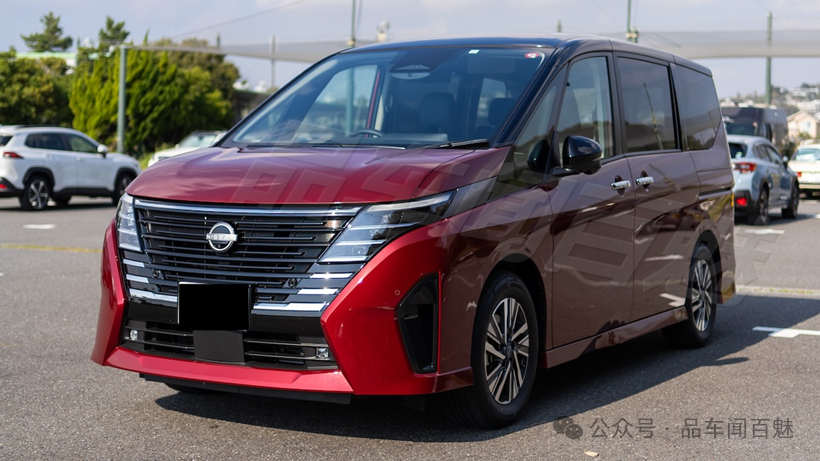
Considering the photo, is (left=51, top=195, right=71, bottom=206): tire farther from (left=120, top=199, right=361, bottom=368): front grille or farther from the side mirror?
the side mirror

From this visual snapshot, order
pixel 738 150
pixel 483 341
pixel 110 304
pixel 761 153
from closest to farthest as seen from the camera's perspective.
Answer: pixel 483 341 < pixel 110 304 < pixel 738 150 < pixel 761 153

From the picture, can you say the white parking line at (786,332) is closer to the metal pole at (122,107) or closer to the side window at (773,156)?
the side window at (773,156)

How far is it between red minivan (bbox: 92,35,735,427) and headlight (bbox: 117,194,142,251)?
0.01 metres

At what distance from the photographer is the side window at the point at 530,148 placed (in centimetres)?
493

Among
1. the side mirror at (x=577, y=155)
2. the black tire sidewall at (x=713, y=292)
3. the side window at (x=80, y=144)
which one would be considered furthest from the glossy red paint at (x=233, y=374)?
the side window at (x=80, y=144)

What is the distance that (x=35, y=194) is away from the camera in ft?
67.5

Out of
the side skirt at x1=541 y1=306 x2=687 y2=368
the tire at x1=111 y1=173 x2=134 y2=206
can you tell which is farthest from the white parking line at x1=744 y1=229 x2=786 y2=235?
the tire at x1=111 y1=173 x2=134 y2=206

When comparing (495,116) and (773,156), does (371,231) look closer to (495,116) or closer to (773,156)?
(495,116)

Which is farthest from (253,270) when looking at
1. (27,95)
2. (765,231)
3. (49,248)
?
(27,95)

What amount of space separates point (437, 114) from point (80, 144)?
59.5 ft

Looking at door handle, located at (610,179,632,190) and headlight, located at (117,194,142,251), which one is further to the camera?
door handle, located at (610,179,632,190)

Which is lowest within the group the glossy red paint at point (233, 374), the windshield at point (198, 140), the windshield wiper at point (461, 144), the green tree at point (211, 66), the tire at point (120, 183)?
the tire at point (120, 183)

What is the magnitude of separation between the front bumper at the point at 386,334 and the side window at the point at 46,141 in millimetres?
17402

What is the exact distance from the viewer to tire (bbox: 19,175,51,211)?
20.3 meters
